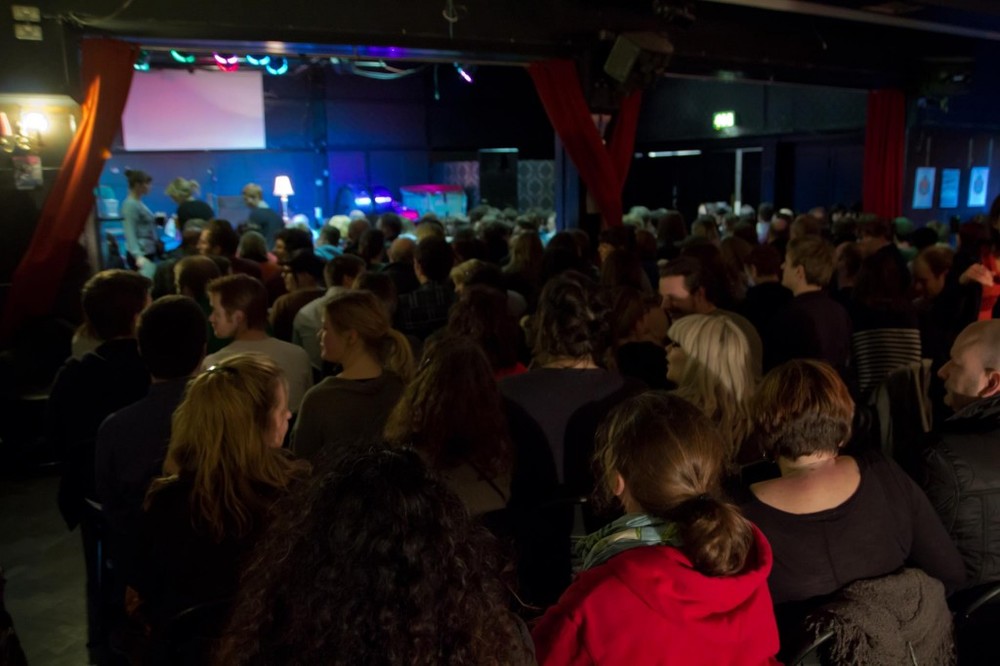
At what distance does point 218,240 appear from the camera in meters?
5.19

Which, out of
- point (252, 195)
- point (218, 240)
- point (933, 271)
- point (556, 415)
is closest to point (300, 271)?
point (218, 240)

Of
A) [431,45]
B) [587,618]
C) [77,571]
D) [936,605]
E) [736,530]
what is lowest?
[77,571]

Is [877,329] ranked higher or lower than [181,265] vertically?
lower

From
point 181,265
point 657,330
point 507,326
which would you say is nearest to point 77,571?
point 181,265

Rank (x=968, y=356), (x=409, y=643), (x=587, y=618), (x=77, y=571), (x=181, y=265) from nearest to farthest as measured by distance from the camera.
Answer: (x=409, y=643)
(x=587, y=618)
(x=968, y=356)
(x=77, y=571)
(x=181, y=265)

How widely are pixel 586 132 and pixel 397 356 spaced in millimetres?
4348

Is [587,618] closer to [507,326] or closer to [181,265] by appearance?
[507,326]

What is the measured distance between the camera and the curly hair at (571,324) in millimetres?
2703

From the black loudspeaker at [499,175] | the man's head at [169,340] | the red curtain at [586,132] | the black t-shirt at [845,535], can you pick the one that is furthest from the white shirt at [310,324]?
the black loudspeaker at [499,175]

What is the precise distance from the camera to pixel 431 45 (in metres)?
5.97

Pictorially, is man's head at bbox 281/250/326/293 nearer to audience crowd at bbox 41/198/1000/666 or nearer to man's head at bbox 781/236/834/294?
audience crowd at bbox 41/198/1000/666

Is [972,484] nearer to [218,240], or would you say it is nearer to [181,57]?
[218,240]

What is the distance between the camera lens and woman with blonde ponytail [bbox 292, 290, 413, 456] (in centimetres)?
263

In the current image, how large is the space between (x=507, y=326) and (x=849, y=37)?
24.4ft
